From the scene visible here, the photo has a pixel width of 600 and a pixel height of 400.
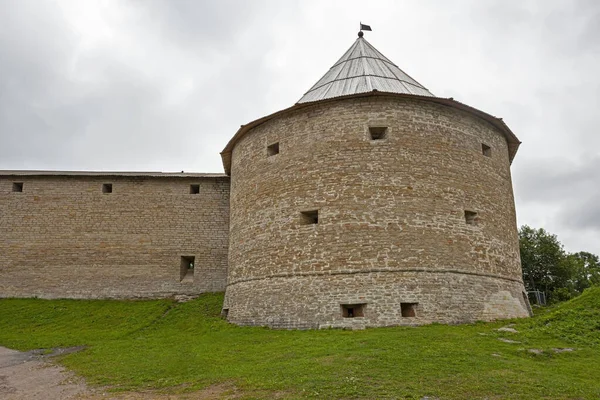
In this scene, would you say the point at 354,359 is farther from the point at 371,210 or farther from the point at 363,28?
the point at 363,28

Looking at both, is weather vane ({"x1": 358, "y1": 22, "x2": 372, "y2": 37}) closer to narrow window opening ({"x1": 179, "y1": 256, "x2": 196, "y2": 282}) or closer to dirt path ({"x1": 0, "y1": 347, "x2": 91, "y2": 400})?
narrow window opening ({"x1": 179, "y1": 256, "x2": 196, "y2": 282})

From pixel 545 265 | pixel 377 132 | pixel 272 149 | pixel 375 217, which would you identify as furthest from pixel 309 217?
pixel 545 265

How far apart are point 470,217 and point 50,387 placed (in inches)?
435

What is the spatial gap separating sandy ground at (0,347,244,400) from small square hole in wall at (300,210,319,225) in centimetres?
688

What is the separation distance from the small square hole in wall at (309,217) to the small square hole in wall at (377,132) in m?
2.76

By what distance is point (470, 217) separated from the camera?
13742 mm

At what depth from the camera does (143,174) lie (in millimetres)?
20031

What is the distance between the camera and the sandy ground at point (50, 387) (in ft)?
22.8

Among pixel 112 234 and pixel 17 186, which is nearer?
pixel 112 234

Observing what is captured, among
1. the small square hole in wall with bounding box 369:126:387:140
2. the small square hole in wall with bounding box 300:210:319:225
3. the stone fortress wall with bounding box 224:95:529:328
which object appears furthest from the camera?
the small square hole in wall with bounding box 369:126:387:140

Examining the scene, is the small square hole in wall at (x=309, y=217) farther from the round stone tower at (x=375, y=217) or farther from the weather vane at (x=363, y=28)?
the weather vane at (x=363, y=28)

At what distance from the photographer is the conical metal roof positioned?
15289 millimetres

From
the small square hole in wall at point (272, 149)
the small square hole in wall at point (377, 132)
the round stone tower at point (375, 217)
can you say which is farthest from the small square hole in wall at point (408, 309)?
the small square hole in wall at point (272, 149)

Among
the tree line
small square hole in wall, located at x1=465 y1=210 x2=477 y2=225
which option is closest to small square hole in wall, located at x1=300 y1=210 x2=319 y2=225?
small square hole in wall, located at x1=465 y1=210 x2=477 y2=225
